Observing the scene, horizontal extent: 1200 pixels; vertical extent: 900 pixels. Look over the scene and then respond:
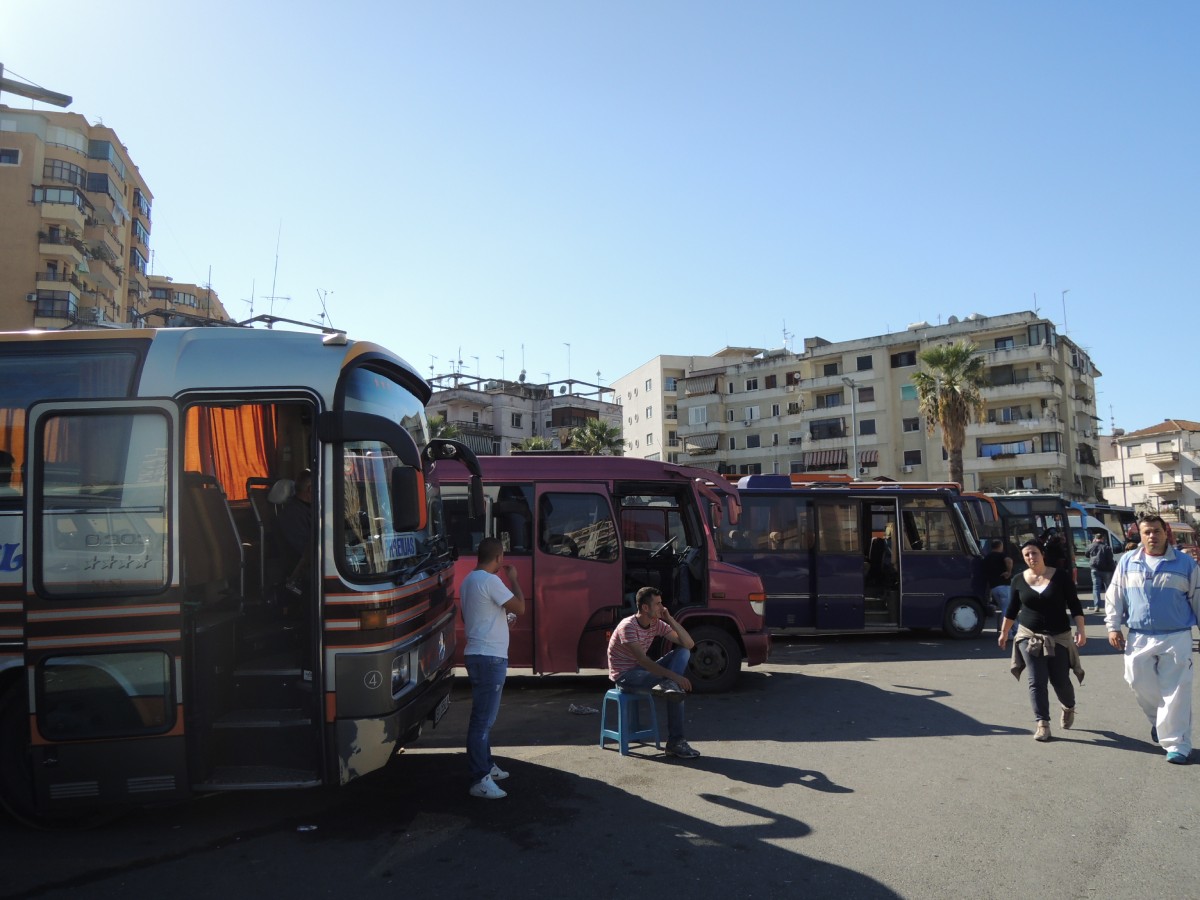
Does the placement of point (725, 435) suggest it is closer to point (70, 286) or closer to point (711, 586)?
point (70, 286)

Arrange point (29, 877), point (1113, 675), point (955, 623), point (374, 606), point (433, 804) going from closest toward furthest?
point (29, 877)
point (374, 606)
point (433, 804)
point (1113, 675)
point (955, 623)

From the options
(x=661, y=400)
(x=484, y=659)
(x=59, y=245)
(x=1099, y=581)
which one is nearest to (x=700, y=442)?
(x=661, y=400)

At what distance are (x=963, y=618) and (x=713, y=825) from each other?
1114 centimetres

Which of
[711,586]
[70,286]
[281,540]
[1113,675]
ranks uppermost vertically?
[70,286]

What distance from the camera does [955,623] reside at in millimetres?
15055

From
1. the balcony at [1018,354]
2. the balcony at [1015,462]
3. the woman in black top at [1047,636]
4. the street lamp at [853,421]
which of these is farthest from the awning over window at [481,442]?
the woman in black top at [1047,636]

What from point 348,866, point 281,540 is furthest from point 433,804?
point 281,540

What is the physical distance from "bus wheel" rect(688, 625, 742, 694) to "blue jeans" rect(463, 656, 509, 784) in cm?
424

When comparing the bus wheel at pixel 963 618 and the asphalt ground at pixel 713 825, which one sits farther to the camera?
the bus wheel at pixel 963 618

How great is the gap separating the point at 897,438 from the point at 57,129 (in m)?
52.7

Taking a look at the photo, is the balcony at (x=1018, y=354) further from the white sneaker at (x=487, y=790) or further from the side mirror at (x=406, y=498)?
the side mirror at (x=406, y=498)

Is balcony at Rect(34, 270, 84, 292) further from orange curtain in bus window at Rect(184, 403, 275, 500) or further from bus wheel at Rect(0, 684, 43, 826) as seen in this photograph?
Answer: bus wheel at Rect(0, 684, 43, 826)

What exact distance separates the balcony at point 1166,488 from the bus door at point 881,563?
271 ft

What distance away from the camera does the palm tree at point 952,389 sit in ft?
129
